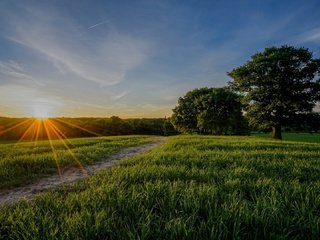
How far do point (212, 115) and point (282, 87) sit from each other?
25652mm

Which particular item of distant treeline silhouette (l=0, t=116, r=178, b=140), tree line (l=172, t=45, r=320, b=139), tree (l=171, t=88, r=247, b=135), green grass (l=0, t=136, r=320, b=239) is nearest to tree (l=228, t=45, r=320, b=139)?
tree line (l=172, t=45, r=320, b=139)

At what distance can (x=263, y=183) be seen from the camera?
480cm

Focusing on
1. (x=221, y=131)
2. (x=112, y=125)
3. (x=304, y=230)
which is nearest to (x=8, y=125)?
(x=112, y=125)

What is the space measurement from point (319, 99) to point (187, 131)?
117 feet

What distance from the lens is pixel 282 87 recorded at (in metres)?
29.6

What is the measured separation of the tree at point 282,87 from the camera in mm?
29047

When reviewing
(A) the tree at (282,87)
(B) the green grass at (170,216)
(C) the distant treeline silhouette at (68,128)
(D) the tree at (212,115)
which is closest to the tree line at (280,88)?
(A) the tree at (282,87)

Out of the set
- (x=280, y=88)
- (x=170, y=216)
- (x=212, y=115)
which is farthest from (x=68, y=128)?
(x=170, y=216)

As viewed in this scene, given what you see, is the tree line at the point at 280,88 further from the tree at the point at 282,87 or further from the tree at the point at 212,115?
the tree at the point at 212,115

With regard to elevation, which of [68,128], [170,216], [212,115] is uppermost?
[212,115]

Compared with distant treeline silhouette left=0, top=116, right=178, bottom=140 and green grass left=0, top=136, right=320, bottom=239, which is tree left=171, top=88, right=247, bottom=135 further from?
green grass left=0, top=136, right=320, bottom=239

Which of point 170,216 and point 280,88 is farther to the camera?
point 280,88

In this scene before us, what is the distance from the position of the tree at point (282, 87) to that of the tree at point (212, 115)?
22057 mm

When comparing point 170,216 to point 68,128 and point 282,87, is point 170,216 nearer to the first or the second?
point 282,87
